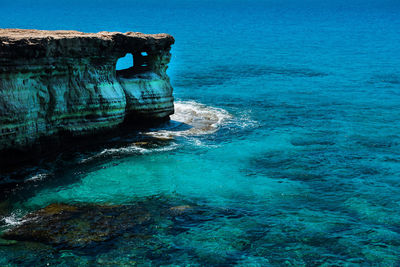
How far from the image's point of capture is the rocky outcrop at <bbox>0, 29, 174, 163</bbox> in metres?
17.6

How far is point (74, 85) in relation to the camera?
66.4 feet

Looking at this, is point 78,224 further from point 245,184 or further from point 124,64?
point 124,64

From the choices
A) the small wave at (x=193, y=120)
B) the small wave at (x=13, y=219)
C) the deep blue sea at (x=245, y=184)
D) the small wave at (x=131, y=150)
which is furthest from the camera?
the small wave at (x=193, y=120)

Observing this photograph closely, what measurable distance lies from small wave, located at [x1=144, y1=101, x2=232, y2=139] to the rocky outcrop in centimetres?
109

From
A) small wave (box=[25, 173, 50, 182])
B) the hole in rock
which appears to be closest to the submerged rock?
small wave (box=[25, 173, 50, 182])

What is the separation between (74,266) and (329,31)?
7856 cm

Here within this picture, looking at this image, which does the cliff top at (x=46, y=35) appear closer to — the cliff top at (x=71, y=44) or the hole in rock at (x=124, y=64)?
the cliff top at (x=71, y=44)

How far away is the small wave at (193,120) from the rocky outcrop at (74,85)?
1.09 meters

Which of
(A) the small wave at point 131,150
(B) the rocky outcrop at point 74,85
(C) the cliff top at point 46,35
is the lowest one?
(A) the small wave at point 131,150

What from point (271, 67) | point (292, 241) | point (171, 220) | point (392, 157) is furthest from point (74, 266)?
point (271, 67)

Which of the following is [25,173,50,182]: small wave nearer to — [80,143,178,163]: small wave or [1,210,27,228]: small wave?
[80,143,178,163]: small wave

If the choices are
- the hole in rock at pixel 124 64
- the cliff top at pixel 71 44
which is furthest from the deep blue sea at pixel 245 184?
the hole in rock at pixel 124 64

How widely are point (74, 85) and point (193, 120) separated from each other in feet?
28.2

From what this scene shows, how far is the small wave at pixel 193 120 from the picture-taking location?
80.0ft
